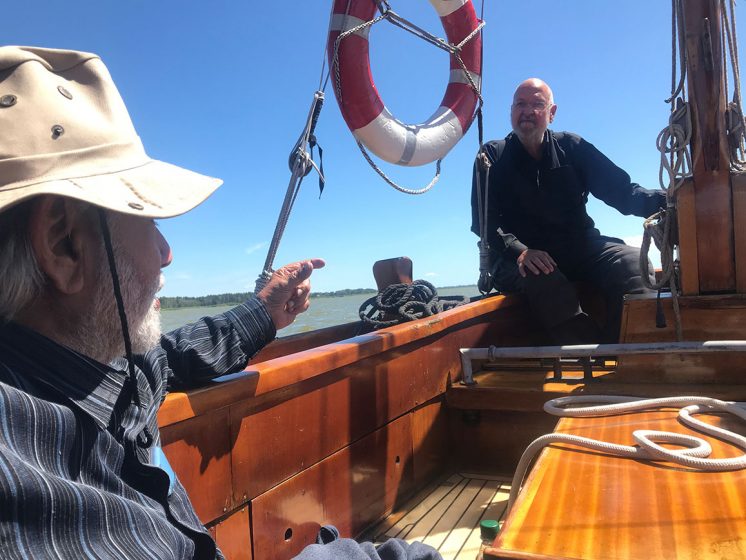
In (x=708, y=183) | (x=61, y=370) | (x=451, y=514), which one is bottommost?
(x=451, y=514)

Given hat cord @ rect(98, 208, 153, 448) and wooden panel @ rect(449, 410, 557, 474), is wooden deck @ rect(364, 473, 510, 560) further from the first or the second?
hat cord @ rect(98, 208, 153, 448)

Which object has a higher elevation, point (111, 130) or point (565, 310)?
point (111, 130)

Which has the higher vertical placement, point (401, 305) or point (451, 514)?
point (401, 305)

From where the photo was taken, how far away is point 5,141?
22.2 inches

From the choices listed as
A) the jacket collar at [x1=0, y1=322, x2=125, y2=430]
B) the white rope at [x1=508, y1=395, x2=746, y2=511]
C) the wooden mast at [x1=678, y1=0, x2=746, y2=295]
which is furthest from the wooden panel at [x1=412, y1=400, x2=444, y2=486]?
the jacket collar at [x1=0, y1=322, x2=125, y2=430]

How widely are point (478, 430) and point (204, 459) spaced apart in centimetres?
128

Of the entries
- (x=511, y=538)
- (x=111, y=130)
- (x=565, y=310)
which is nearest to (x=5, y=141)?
(x=111, y=130)

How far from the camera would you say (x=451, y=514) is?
1745 mm

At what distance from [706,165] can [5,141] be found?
2.03 meters

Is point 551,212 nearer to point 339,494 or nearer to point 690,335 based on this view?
point 690,335

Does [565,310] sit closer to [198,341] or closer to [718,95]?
[718,95]

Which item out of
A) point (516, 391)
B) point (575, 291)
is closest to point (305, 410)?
point (516, 391)

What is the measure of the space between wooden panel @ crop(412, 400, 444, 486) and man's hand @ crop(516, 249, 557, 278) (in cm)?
88

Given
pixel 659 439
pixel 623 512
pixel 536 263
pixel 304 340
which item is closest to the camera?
pixel 623 512
